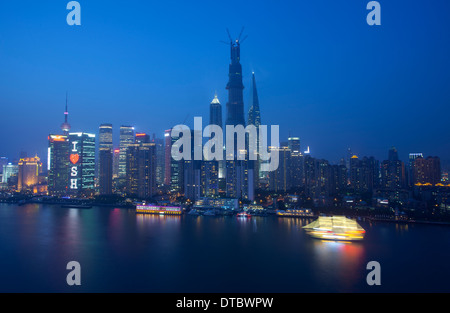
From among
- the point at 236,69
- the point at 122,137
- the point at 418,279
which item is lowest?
the point at 418,279

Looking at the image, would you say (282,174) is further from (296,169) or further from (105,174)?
(105,174)

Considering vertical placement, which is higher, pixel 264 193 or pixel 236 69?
pixel 236 69

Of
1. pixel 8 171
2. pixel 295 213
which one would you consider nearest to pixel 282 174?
pixel 295 213

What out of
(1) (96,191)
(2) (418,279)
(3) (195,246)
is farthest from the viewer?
(1) (96,191)

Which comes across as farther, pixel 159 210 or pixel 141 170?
pixel 141 170

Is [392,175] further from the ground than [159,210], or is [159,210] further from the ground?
[392,175]

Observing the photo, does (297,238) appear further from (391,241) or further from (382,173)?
(382,173)

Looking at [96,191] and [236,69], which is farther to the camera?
[236,69]
